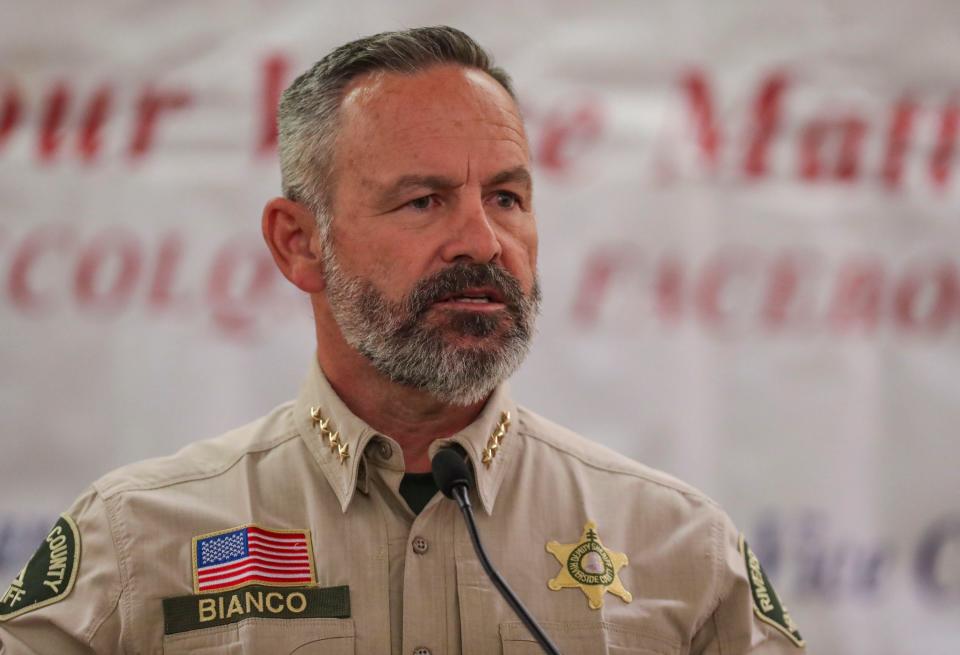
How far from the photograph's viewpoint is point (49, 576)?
1.80 meters

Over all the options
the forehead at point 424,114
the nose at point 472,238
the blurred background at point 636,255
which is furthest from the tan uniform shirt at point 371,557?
the blurred background at point 636,255

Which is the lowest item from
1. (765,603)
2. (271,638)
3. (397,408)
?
(765,603)

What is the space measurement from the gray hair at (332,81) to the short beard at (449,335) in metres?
0.22

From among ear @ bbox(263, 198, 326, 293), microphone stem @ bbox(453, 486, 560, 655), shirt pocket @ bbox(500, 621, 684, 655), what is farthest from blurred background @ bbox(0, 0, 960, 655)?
microphone stem @ bbox(453, 486, 560, 655)

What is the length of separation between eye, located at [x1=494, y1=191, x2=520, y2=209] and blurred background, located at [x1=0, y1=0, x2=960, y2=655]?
911 millimetres

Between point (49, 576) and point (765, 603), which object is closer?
point (49, 576)

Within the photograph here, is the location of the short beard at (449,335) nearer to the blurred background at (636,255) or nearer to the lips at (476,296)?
the lips at (476,296)

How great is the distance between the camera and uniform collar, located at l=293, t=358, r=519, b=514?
6.13 feet

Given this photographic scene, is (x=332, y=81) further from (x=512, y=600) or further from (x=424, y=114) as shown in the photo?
(x=512, y=600)

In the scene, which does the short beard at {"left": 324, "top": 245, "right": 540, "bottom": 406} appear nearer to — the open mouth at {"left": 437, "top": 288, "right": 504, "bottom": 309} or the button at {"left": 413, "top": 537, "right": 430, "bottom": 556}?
the open mouth at {"left": 437, "top": 288, "right": 504, "bottom": 309}

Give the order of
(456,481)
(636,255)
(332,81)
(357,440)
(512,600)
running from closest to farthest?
1. (512,600)
2. (456,481)
3. (357,440)
4. (332,81)
5. (636,255)

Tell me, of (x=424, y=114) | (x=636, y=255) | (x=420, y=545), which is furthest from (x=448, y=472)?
(x=636, y=255)

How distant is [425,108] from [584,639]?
0.85m

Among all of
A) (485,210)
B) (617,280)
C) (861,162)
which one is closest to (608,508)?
(485,210)
